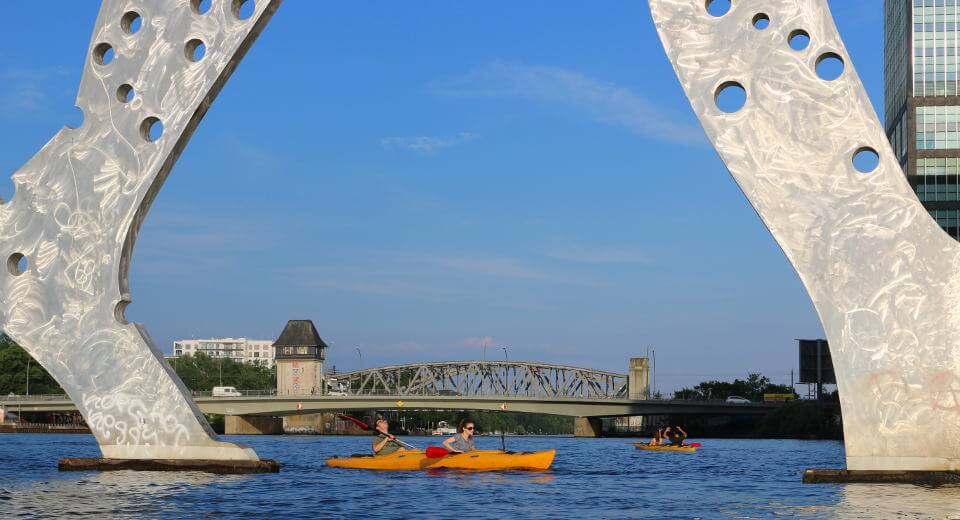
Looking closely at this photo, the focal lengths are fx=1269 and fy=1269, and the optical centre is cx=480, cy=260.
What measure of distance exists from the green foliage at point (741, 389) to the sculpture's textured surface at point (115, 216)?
11696cm

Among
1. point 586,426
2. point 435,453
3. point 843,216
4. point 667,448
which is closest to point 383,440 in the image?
point 435,453

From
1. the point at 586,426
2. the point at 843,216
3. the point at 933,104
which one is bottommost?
the point at 586,426

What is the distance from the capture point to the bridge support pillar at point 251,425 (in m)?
106

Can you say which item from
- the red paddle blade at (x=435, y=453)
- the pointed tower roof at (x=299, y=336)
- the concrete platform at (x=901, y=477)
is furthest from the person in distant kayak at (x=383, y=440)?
the pointed tower roof at (x=299, y=336)

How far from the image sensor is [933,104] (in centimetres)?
8669

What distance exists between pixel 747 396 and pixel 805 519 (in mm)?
123166

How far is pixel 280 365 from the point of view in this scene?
438 feet

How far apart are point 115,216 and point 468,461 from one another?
1100cm

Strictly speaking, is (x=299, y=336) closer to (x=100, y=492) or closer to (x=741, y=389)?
(x=741, y=389)

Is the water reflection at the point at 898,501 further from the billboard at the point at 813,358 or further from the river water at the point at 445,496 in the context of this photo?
the billboard at the point at 813,358

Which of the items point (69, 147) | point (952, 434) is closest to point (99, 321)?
point (69, 147)

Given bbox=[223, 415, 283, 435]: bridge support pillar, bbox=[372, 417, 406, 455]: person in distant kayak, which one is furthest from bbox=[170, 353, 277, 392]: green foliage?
bbox=[372, 417, 406, 455]: person in distant kayak

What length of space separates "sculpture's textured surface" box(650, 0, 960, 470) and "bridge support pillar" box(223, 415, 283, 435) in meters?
85.8

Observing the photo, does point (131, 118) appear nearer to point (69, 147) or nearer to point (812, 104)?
point (69, 147)
